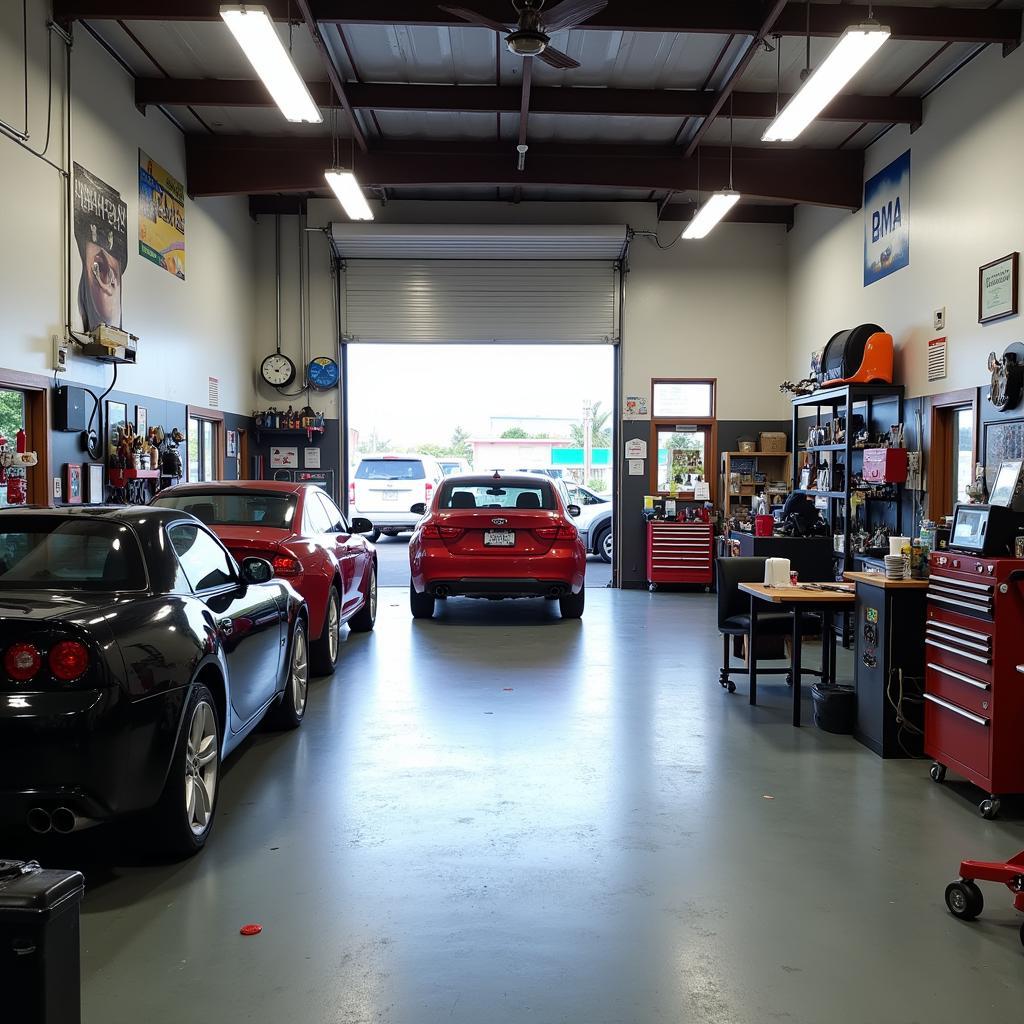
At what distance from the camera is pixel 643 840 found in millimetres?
3609

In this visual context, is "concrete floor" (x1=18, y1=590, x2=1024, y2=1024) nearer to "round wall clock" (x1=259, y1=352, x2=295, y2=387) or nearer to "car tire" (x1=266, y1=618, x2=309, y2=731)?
"car tire" (x1=266, y1=618, x2=309, y2=731)

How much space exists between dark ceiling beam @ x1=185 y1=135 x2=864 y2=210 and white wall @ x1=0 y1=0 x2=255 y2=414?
1.78 feet

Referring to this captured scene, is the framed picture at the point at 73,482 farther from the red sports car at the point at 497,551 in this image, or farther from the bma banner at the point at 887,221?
the bma banner at the point at 887,221

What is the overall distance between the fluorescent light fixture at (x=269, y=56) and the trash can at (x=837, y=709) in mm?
5467

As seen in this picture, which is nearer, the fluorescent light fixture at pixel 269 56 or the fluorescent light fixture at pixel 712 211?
the fluorescent light fixture at pixel 269 56

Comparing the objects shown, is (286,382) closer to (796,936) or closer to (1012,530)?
(1012,530)

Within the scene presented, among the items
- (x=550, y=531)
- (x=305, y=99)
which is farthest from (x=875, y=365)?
(x=305, y=99)

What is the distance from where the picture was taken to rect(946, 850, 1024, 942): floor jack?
289 centimetres

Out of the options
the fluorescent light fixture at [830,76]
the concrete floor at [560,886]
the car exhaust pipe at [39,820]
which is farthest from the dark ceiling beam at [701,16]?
the car exhaust pipe at [39,820]

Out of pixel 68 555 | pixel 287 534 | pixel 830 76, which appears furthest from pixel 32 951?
pixel 830 76

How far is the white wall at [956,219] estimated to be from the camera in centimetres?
692

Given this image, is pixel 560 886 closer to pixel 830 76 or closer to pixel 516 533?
pixel 516 533

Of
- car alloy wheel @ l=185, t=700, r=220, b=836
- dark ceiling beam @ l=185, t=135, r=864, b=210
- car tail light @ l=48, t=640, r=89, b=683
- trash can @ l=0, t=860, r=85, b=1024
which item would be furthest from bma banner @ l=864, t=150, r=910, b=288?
trash can @ l=0, t=860, r=85, b=1024

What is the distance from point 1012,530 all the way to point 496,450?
20751 mm
